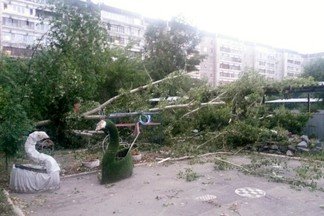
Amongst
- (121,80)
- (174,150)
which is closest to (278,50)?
(121,80)

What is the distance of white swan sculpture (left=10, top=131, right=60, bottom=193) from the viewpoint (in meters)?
6.65

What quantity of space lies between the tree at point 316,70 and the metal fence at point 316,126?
18.0 m

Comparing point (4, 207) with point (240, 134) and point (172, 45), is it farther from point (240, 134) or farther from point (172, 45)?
point (172, 45)

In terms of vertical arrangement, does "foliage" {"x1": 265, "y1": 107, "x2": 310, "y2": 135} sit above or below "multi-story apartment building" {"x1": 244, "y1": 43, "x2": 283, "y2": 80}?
below

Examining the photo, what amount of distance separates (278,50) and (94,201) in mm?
83789

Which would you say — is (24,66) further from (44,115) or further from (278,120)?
(278,120)

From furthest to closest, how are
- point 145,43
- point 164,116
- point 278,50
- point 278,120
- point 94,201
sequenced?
1. point 278,50
2. point 145,43
3. point 278,120
4. point 164,116
5. point 94,201

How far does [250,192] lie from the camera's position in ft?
20.8

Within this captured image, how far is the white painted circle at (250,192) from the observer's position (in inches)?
242

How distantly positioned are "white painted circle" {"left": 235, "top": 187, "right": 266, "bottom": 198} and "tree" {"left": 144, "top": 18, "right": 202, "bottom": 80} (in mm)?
22284

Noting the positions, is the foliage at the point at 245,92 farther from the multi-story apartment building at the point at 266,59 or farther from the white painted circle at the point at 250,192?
the multi-story apartment building at the point at 266,59

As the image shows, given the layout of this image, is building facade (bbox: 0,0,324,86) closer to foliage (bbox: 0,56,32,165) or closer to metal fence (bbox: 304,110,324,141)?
foliage (bbox: 0,56,32,165)

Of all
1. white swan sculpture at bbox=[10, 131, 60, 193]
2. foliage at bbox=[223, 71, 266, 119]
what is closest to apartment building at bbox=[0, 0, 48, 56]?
foliage at bbox=[223, 71, 266, 119]

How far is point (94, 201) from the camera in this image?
239 inches
